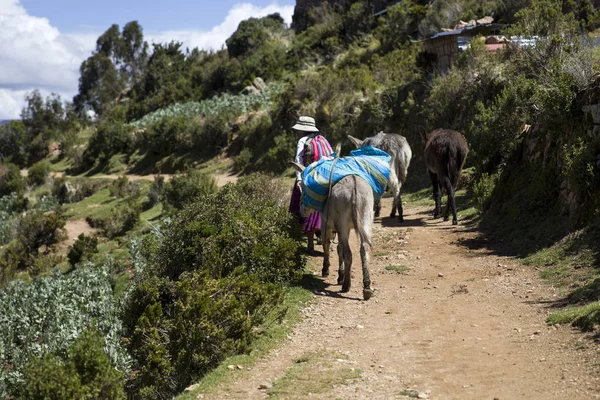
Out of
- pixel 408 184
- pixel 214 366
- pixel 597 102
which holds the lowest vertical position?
pixel 214 366

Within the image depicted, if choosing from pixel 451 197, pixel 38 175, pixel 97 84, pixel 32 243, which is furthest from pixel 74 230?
pixel 97 84

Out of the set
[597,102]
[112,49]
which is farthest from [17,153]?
[597,102]

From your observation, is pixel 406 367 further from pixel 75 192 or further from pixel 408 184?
pixel 75 192

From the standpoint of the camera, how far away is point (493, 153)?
48.3ft

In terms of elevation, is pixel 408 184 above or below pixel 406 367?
above

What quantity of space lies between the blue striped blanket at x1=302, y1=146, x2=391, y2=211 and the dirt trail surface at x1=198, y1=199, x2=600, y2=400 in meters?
1.31

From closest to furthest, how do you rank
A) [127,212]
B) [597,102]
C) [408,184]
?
1. [597,102]
2. [408,184]
3. [127,212]

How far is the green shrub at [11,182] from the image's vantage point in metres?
36.6

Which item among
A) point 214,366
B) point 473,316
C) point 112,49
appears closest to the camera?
point 214,366

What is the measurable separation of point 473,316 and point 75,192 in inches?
1115

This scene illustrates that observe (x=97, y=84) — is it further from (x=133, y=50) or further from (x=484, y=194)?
(x=484, y=194)

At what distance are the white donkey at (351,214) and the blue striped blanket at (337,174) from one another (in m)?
0.12

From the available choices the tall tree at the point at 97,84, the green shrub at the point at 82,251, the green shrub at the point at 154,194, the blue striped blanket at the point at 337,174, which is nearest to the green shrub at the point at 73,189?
the green shrub at the point at 154,194

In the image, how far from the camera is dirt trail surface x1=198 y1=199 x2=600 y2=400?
5.87m
